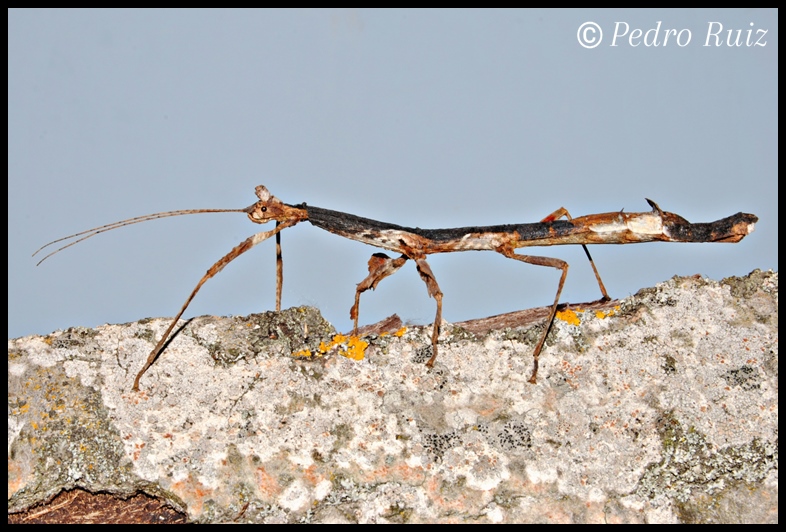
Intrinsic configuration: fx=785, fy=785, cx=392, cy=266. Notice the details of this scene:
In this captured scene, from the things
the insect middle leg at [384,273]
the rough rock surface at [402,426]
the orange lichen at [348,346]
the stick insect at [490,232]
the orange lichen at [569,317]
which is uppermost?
the stick insect at [490,232]

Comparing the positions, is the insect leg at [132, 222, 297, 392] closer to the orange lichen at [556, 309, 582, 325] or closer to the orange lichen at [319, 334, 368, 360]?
the orange lichen at [319, 334, 368, 360]

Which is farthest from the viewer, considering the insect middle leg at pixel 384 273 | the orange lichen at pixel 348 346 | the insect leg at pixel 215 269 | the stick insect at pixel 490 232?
the stick insect at pixel 490 232

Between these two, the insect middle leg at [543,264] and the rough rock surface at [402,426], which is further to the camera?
the insect middle leg at [543,264]

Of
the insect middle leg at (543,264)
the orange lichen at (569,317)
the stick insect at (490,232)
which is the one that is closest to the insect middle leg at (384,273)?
the stick insect at (490,232)

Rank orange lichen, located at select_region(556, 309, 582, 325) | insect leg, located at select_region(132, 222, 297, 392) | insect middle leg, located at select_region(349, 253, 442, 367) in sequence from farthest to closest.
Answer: insect middle leg, located at select_region(349, 253, 442, 367), orange lichen, located at select_region(556, 309, 582, 325), insect leg, located at select_region(132, 222, 297, 392)

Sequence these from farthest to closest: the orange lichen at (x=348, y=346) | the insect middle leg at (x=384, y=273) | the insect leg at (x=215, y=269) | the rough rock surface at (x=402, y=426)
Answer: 1. the insect middle leg at (x=384, y=273)
2. the orange lichen at (x=348, y=346)
3. the insect leg at (x=215, y=269)
4. the rough rock surface at (x=402, y=426)

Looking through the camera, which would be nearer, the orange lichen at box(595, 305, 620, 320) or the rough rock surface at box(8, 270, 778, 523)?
the rough rock surface at box(8, 270, 778, 523)

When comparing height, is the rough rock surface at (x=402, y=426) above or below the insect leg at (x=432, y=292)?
below

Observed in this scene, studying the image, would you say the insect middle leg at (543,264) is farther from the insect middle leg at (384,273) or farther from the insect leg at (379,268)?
the insect leg at (379,268)

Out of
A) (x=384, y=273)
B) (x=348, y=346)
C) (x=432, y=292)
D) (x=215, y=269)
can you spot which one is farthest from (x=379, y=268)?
(x=215, y=269)

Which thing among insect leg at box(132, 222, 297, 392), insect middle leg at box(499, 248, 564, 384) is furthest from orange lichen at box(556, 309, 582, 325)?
insect leg at box(132, 222, 297, 392)
